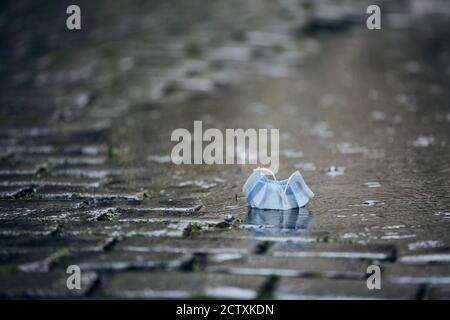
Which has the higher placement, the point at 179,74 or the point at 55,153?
the point at 179,74

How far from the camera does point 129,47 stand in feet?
36.4

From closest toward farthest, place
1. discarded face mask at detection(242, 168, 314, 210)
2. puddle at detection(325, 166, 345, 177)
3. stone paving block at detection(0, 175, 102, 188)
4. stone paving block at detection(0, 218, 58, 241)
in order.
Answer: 1. stone paving block at detection(0, 218, 58, 241)
2. discarded face mask at detection(242, 168, 314, 210)
3. stone paving block at detection(0, 175, 102, 188)
4. puddle at detection(325, 166, 345, 177)

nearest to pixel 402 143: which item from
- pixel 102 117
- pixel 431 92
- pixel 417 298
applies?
pixel 431 92

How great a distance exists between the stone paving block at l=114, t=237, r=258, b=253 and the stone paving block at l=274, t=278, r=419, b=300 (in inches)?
18.4

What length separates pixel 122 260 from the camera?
130 inches

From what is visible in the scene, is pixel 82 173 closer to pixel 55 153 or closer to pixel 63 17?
pixel 55 153

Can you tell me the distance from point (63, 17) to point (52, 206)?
9.81 metres
